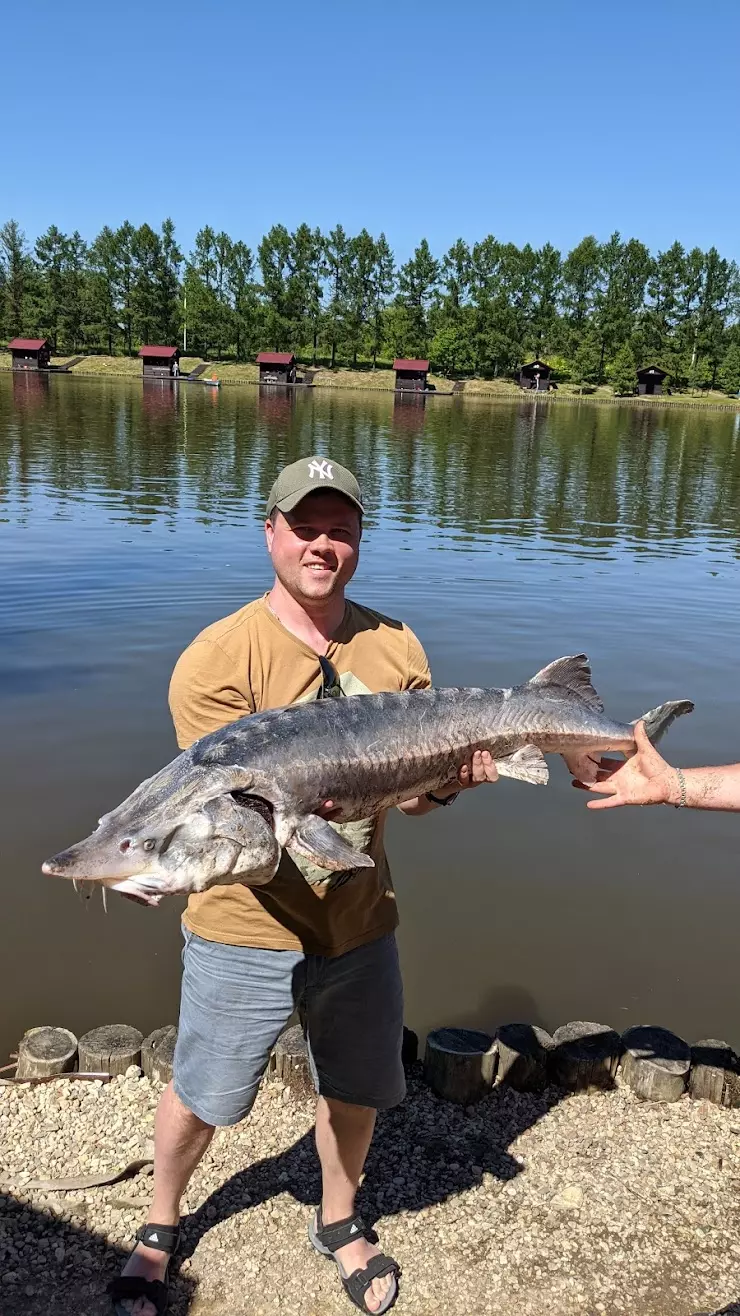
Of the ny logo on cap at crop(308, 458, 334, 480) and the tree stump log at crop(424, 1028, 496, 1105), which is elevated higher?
the ny logo on cap at crop(308, 458, 334, 480)

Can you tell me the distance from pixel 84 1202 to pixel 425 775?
2370 mm

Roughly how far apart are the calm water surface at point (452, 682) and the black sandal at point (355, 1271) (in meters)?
1.99

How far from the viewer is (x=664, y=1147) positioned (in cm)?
427

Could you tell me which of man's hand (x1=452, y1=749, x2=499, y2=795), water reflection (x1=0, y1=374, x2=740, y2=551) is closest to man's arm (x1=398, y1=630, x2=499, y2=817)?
man's hand (x1=452, y1=749, x2=499, y2=795)

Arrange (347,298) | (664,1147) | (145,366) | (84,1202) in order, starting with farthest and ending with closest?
(347,298), (145,366), (664,1147), (84,1202)

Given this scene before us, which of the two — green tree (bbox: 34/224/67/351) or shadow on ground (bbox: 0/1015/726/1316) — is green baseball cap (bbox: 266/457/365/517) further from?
green tree (bbox: 34/224/67/351)

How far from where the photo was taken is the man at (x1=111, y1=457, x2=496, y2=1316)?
321cm

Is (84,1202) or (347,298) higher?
(347,298)

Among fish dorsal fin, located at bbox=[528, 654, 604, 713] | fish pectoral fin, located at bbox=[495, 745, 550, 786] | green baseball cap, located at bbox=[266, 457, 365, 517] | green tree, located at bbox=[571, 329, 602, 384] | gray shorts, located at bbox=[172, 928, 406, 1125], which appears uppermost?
green tree, located at bbox=[571, 329, 602, 384]

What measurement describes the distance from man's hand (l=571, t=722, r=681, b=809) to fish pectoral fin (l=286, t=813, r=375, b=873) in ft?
4.44

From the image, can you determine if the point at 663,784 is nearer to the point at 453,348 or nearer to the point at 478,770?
the point at 478,770

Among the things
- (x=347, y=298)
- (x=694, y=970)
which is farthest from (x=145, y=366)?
(x=694, y=970)

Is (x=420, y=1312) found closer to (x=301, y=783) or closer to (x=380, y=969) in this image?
(x=380, y=969)

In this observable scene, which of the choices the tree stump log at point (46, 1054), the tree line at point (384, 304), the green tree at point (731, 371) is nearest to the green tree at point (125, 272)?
the tree line at point (384, 304)
